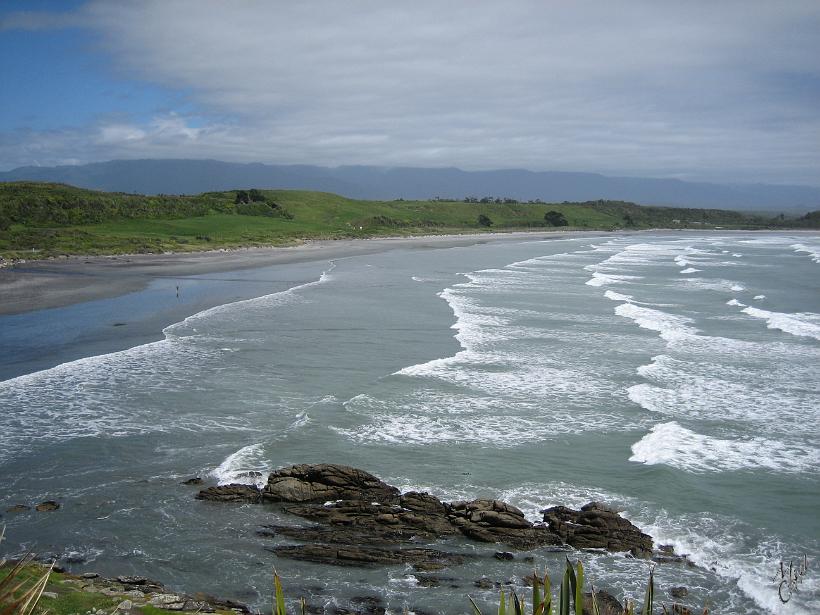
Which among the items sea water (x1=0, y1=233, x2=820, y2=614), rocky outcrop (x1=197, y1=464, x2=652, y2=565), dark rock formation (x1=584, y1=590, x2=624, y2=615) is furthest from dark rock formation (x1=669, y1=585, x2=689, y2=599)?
rocky outcrop (x1=197, y1=464, x2=652, y2=565)

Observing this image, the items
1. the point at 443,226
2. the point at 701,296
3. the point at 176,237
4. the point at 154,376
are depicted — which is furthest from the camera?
the point at 443,226

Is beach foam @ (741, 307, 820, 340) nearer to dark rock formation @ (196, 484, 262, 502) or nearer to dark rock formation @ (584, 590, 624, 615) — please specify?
dark rock formation @ (584, 590, 624, 615)

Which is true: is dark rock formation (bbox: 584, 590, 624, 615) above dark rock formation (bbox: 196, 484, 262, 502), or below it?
above

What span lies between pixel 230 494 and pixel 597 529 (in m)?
6.32

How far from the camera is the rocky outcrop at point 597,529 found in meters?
11.2

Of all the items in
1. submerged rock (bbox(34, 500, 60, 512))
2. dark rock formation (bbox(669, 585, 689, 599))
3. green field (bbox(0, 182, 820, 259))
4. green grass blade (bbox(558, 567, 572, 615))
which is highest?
green field (bbox(0, 182, 820, 259))

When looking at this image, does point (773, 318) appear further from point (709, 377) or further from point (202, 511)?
point (202, 511)

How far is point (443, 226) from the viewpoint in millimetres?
116812

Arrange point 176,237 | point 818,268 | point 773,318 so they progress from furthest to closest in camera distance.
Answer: point 176,237
point 818,268
point 773,318

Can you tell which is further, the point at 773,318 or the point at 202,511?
the point at 773,318

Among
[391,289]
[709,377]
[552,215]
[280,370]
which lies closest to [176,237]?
[391,289]

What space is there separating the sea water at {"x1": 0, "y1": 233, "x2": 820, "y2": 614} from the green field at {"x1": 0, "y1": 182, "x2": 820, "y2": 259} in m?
34.1

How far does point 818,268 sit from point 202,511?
57.1 m

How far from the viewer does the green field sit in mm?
64062
